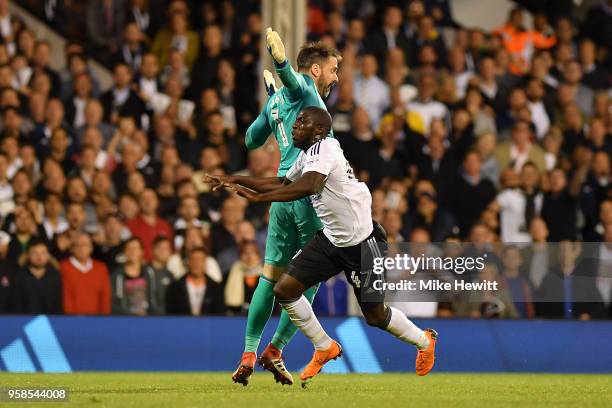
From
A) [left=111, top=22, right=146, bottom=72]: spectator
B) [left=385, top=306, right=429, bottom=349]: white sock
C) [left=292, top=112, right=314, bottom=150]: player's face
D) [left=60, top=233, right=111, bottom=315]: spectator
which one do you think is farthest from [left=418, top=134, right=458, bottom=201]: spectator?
[left=292, top=112, right=314, bottom=150]: player's face

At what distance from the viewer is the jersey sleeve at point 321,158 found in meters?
9.48

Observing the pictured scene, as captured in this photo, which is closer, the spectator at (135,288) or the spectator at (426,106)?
the spectator at (135,288)

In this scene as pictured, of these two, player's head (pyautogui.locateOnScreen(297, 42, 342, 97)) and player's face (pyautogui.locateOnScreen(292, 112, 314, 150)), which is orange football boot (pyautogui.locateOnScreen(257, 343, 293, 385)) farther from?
player's head (pyautogui.locateOnScreen(297, 42, 342, 97))

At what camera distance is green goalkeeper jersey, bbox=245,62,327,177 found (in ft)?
33.0

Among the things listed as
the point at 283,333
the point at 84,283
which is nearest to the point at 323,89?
the point at 283,333

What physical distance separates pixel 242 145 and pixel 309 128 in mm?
7510

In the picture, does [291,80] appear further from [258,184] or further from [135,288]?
[135,288]

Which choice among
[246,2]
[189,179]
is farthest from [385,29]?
[189,179]

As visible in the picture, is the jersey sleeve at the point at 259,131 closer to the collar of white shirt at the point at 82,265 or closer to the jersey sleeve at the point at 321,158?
the jersey sleeve at the point at 321,158

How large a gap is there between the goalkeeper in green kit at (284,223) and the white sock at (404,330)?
89cm

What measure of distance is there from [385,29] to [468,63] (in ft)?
4.07

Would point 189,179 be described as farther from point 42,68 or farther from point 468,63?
point 468,63

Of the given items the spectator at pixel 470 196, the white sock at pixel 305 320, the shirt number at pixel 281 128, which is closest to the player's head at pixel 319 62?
the shirt number at pixel 281 128

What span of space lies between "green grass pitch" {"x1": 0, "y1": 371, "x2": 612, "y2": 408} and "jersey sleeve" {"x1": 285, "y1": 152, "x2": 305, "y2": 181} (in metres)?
1.57
